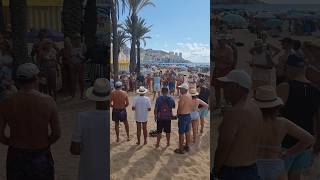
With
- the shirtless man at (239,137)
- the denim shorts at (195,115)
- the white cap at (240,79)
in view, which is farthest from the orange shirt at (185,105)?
the shirtless man at (239,137)

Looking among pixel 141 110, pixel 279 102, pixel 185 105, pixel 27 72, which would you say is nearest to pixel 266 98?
pixel 279 102

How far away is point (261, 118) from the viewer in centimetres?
409

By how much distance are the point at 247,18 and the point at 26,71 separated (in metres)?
1.95

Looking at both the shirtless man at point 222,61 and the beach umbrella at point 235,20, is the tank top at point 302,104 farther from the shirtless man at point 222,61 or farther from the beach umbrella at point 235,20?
the beach umbrella at point 235,20

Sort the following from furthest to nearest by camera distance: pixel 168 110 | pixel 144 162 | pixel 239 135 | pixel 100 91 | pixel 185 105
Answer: pixel 168 110 → pixel 185 105 → pixel 144 162 → pixel 100 91 → pixel 239 135

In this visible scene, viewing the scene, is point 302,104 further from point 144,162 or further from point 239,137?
point 144,162

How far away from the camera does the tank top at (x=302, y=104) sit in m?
4.45

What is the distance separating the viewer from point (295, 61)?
451 cm

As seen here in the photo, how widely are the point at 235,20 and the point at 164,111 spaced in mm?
3470

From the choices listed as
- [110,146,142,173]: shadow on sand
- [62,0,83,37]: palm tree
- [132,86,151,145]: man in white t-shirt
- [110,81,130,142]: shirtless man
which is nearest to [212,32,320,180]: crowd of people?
[62,0,83,37]: palm tree

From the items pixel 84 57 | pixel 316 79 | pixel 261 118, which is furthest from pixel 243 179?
pixel 84 57

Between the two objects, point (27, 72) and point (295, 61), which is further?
point (295, 61)

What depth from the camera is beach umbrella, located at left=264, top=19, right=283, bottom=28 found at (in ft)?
14.8

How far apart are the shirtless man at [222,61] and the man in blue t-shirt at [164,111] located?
3050 millimetres
